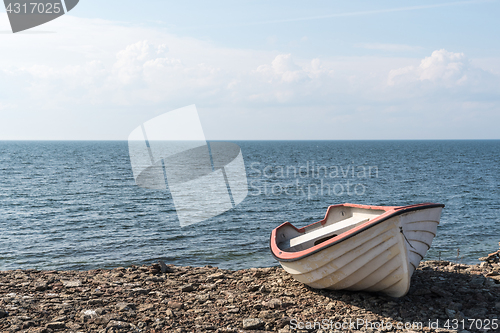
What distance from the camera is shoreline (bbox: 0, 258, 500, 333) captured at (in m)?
6.32

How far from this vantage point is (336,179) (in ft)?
142

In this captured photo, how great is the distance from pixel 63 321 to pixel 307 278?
4715 mm

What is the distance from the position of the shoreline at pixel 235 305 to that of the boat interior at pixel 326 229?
961 mm

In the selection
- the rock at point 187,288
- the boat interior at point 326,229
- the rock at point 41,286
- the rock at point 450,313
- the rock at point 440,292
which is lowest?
the rock at point 440,292

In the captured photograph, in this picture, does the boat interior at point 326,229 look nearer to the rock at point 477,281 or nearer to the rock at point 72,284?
the rock at point 477,281

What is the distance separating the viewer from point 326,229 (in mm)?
9680

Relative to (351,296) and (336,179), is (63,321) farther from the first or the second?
(336,179)

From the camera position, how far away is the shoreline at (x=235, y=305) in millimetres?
6316

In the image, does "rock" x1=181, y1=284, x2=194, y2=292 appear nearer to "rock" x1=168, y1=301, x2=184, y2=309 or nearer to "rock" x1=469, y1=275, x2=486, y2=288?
"rock" x1=168, y1=301, x2=184, y2=309

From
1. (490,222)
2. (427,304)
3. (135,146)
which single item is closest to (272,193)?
(490,222)

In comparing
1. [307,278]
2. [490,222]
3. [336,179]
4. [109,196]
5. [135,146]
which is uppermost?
[135,146]

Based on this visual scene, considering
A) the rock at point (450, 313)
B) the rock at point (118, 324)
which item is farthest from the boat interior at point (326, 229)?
the rock at point (118, 324)

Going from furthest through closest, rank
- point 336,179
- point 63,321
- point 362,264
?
point 336,179, point 362,264, point 63,321

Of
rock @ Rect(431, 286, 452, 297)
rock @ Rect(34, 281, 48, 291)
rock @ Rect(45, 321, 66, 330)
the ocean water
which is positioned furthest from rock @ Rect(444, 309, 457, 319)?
rock @ Rect(34, 281, 48, 291)
